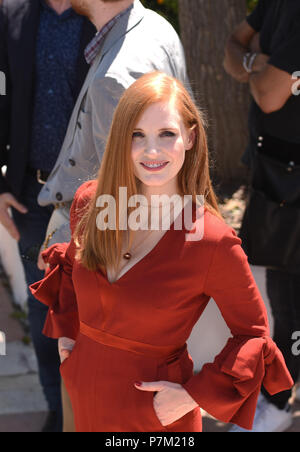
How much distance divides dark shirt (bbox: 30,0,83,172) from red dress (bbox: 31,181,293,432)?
0.99 m

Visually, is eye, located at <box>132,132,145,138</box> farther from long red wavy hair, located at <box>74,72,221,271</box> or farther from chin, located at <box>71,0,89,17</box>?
chin, located at <box>71,0,89,17</box>

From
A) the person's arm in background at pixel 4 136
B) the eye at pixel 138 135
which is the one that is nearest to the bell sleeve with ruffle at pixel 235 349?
the eye at pixel 138 135

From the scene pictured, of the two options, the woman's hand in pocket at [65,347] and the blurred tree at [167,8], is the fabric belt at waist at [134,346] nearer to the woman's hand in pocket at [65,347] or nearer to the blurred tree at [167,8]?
the woman's hand in pocket at [65,347]

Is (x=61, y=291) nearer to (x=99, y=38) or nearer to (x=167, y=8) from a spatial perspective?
(x=99, y=38)

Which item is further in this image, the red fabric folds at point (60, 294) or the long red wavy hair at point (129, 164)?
the red fabric folds at point (60, 294)

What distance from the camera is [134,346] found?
184 cm

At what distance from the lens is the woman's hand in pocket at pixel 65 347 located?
2.04 meters

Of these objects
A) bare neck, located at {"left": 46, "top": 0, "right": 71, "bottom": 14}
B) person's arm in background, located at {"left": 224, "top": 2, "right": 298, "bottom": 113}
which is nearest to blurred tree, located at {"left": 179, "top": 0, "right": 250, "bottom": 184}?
person's arm in background, located at {"left": 224, "top": 2, "right": 298, "bottom": 113}

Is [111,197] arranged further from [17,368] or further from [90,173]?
[17,368]

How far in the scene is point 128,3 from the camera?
231 centimetres

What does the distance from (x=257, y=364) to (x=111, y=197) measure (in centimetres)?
59

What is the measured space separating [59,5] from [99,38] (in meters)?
0.60

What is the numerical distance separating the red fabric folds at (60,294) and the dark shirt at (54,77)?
2.58 ft

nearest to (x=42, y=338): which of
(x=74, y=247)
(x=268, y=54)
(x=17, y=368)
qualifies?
(x=17, y=368)
